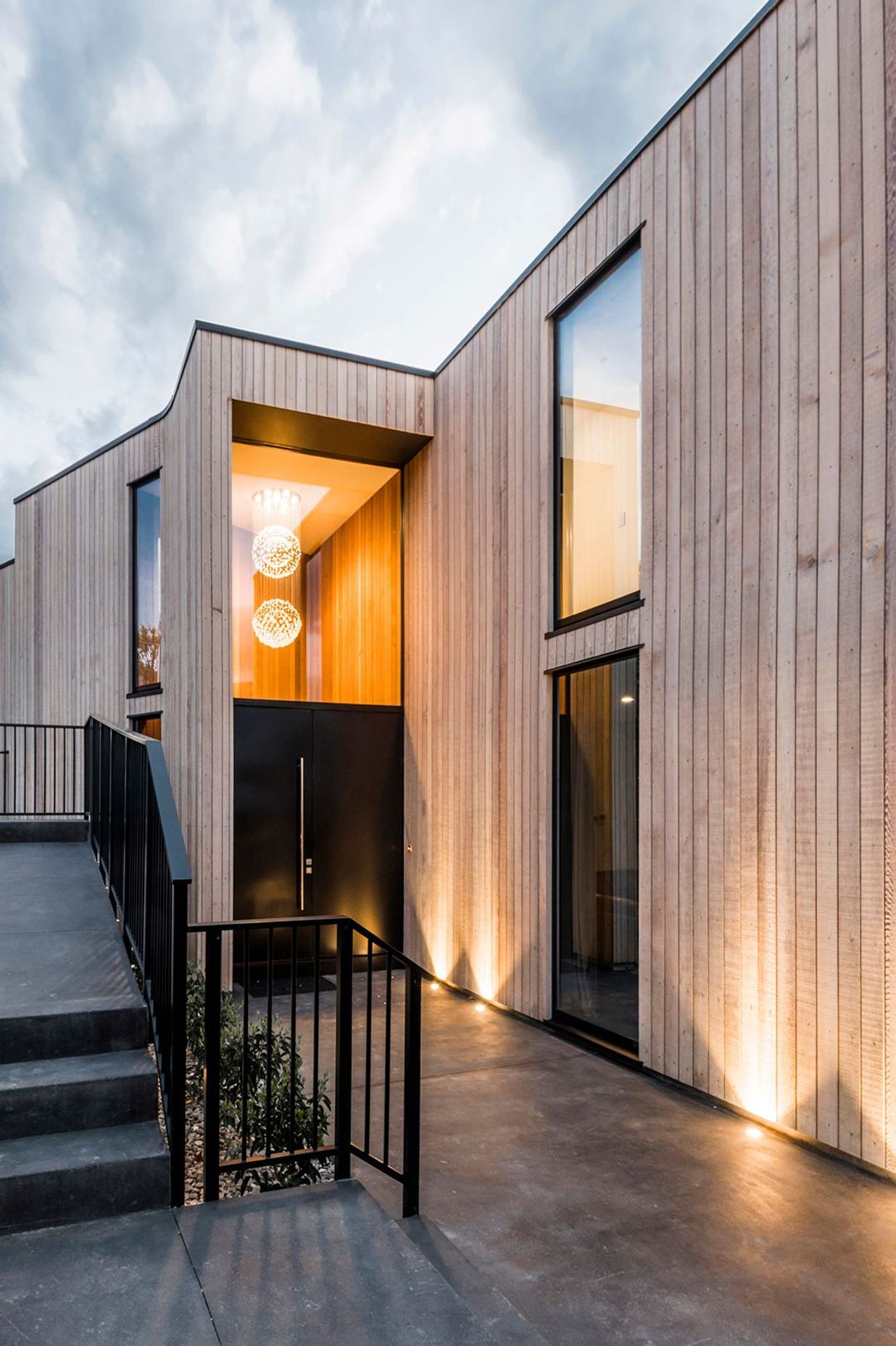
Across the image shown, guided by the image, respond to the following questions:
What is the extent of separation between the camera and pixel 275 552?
7.64 metres

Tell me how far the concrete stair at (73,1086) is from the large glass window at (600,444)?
3.34 meters

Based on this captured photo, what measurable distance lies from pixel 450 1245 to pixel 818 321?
381 centimetres

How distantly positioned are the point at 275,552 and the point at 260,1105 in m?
5.12

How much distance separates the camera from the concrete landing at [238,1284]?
195 centimetres

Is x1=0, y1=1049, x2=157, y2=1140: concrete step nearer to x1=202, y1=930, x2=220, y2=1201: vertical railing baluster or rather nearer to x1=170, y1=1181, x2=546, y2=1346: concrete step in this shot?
x1=202, y1=930, x2=220, y2=1201: vertical railing baluster

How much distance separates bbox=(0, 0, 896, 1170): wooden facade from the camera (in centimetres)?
345

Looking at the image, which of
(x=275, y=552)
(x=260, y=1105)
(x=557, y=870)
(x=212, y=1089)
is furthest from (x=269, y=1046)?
(x=275, y=552)

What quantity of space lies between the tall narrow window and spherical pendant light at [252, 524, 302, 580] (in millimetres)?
1729

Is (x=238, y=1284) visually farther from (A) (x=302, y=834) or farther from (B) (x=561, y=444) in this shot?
(A) (x=302, y=834)

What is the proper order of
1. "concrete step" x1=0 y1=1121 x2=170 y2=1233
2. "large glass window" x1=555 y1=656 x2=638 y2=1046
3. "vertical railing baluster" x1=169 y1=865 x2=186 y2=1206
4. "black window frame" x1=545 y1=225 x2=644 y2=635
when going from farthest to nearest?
"black window frame" x1=545 y1=225 x2=644 y2=635, "large glass window" x1=555 y1=656 x2=638 y2=1046, "vertical railing baluster" x1=169 y1=865 x2=186 y2=1206, "concrete step" x1=0 y1=1121 x2=170 y2=1233

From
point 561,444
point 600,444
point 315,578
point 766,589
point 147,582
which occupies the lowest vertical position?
point 766,589

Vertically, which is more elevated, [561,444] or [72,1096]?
[561,444]

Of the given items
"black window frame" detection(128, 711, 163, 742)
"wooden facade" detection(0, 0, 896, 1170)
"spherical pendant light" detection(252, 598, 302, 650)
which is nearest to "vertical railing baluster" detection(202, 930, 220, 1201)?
"wooden facade" detection(0, 0, 896, 1170)

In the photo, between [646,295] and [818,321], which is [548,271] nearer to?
[646,295]
